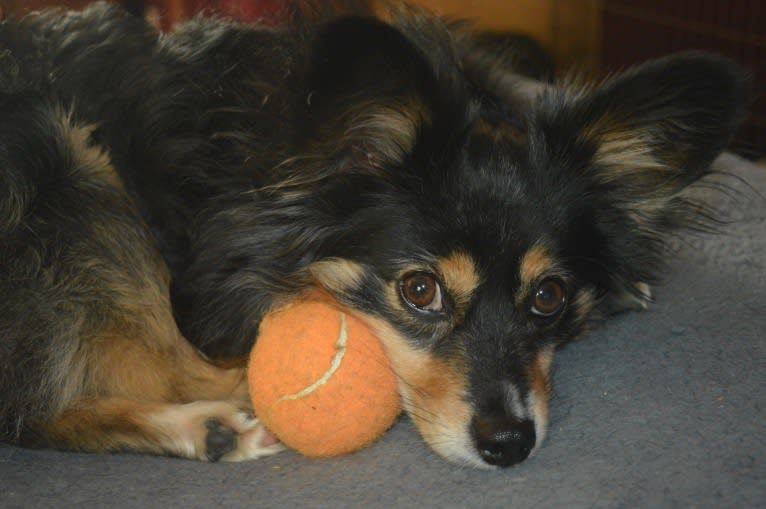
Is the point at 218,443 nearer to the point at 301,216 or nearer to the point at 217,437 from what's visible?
the point at 217,437

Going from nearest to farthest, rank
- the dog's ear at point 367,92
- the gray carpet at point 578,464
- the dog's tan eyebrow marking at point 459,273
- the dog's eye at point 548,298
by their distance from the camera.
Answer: the dog's ear at point 367,92
the gray carpet at point 578,464
the dog's tan eyebrow marking at point 459,273
the dog's eye at point 548,298

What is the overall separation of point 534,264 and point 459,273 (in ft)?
0.65

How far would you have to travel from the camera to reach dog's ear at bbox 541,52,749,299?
230 cm

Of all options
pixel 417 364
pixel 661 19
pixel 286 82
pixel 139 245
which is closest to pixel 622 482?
pixel 417 364

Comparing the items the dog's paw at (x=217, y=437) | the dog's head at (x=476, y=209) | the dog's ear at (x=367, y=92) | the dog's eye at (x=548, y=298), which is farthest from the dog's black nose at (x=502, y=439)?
the dog's ear at (x=367, y=92)

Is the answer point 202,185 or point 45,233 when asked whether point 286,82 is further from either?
point 45,233

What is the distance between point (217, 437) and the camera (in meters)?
2.31

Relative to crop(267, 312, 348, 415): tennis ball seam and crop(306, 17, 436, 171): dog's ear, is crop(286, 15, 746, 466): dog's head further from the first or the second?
crop(267, 312, 348, 415): tennis ball seam

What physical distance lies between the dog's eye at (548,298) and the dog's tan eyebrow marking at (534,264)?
0.06m

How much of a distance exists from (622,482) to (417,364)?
1.83 ft

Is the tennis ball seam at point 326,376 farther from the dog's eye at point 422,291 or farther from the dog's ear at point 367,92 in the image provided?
the dog's ear at point 367,92

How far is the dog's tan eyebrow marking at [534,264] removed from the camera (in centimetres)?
233

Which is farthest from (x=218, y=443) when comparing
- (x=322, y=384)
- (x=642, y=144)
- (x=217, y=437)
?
(x=642, y=144)

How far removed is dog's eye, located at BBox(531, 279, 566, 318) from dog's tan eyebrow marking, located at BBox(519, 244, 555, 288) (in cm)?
6
